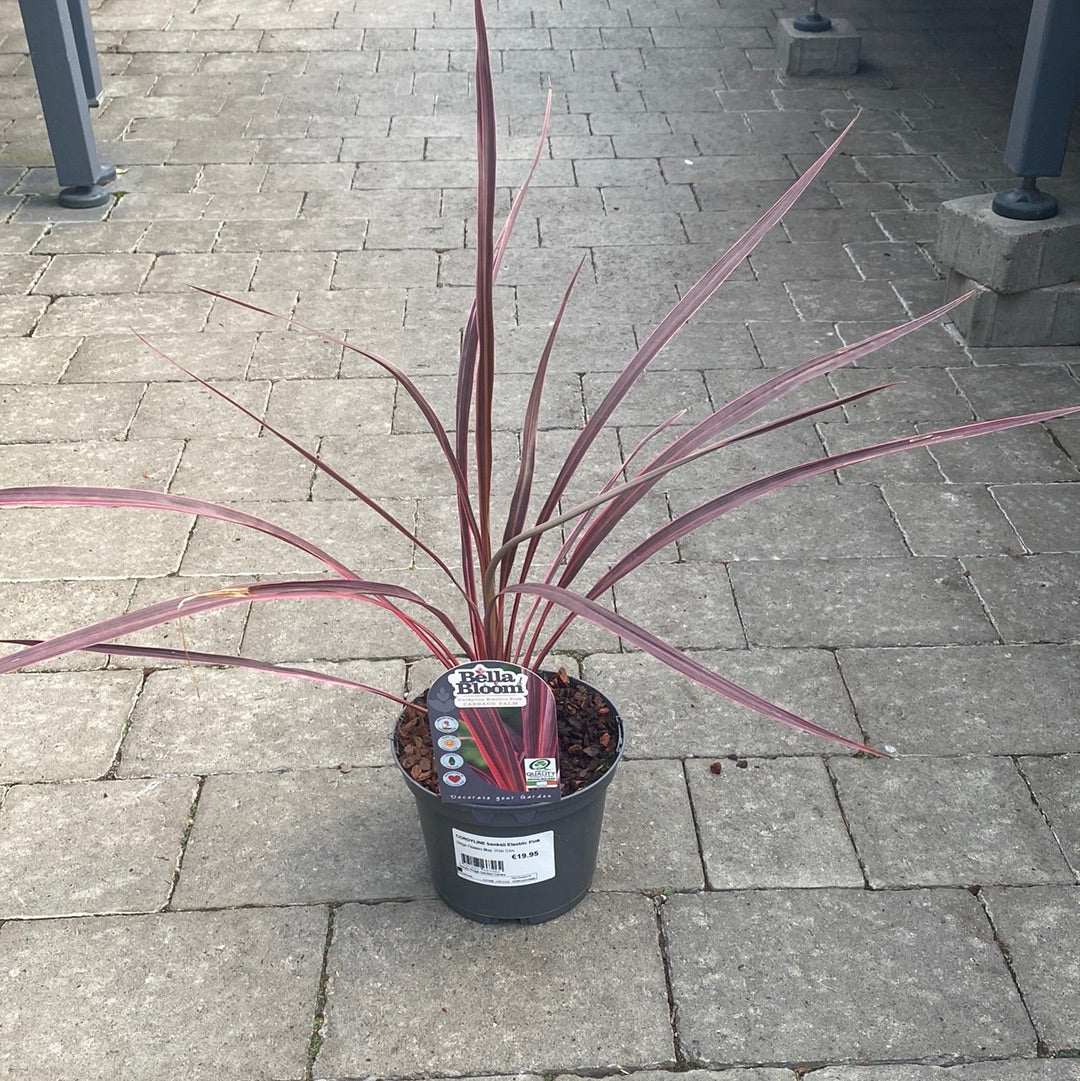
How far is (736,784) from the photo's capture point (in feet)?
7.91

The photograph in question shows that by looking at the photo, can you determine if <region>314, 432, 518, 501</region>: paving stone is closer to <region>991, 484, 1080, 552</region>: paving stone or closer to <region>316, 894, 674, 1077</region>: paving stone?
<region>991, 484, 1080, 552</region>: paving stone

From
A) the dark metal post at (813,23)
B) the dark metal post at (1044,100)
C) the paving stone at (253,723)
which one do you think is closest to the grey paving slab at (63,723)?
the paving stone at (253,723)

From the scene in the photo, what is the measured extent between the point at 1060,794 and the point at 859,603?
648 millimetres

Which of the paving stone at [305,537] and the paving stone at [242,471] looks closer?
the paving stone at [305,537]

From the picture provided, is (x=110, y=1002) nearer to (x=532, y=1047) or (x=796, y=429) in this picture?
(x=532, y=1047)

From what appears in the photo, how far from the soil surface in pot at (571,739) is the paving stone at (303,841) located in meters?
0.30

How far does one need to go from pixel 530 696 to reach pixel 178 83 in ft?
16.9

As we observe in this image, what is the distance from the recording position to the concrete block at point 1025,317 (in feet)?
12.7

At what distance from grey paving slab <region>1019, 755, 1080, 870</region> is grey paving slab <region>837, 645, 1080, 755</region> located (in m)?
0.04

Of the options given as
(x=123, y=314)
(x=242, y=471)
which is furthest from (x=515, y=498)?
(x=123, y=314)

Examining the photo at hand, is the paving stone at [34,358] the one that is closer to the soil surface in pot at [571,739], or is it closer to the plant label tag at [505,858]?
the soil surface in pot at [571,739]

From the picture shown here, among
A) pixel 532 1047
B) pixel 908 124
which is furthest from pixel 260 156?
pixel 532 1047

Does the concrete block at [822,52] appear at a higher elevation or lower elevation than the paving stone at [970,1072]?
higher

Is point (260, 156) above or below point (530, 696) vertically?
below
